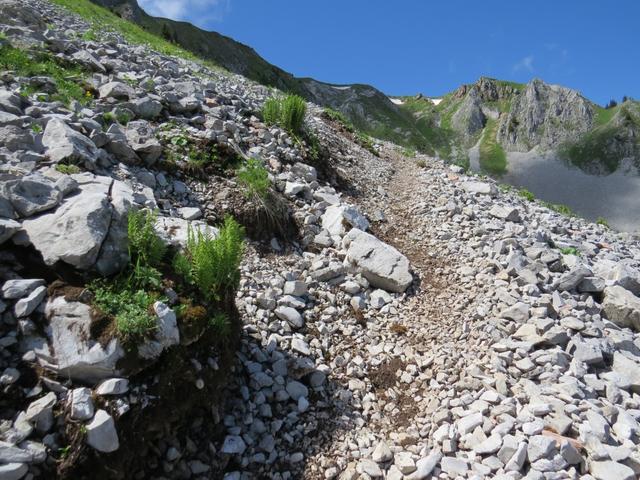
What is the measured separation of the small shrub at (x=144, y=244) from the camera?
4.91 meters

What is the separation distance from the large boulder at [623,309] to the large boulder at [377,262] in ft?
11.7

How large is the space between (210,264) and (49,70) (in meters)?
8.60

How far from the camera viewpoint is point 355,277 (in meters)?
8.44

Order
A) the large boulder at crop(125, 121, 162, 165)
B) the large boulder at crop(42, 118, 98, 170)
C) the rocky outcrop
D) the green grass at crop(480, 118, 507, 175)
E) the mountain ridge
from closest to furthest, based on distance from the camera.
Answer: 1. the large boulder at crop(42, 118, 98, 170)
2. the large boulder at crop(125, 121, 162, 165)
3. the green grass at crop(480, 118, 507, 175)
4. the mountain ridge
5. the rocky outcrop

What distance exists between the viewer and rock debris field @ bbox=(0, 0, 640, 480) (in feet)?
12.9

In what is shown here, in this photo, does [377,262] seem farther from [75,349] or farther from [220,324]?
[75,349]

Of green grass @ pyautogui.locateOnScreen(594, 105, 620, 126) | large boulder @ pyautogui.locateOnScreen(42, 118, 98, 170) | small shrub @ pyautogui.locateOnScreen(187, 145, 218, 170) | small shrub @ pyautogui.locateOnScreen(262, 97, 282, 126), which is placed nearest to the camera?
large boulder @ pyautogui.locateOnScreen(42, 118, 98, 170)

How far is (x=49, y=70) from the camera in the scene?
10.2 m

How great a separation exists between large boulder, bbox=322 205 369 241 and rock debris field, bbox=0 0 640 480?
0.06 meters

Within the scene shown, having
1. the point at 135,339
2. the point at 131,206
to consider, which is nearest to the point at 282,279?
the point at 131,206

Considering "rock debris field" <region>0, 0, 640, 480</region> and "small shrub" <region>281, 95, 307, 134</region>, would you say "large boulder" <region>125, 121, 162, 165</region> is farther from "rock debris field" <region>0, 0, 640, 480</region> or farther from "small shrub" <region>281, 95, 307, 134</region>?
"small shrub" <region>281, 95, 307, 134</region>

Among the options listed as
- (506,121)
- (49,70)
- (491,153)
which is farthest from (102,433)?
(506,121)

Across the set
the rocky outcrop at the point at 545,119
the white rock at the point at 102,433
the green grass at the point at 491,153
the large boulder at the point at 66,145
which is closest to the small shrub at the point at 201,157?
the large boulder at the point at 66,145

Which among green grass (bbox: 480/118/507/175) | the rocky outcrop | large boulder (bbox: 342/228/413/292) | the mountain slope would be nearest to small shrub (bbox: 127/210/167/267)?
large boulder (bbox: 342/228/413/292)
